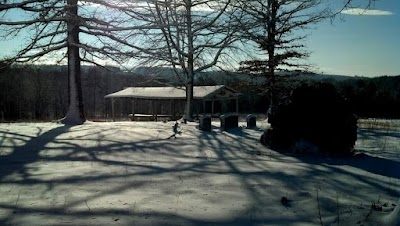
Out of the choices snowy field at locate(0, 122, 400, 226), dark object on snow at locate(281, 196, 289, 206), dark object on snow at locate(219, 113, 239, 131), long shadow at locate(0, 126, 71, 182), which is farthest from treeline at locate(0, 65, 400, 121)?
dark object on snow at locate(281, 196, 289, 206)

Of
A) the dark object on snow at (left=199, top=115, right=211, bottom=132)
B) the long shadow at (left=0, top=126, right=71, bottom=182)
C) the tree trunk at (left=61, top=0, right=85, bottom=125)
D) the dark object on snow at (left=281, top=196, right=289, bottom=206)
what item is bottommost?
the dark object on snow at (left=281, top=196, right=289, bottom=206)

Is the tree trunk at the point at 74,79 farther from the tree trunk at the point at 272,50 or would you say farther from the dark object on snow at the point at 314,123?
the tree trunk at the point at 272,50

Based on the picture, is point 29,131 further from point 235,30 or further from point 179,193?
point 235,30

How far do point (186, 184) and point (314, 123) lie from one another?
5.02 metres

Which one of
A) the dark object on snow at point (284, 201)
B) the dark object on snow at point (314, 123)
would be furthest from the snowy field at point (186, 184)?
the dark object on snow at point (314, 123)

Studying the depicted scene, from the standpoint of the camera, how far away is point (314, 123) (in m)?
10.4

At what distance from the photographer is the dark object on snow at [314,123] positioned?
10.1 meters

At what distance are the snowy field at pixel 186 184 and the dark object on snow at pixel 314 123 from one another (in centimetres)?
49

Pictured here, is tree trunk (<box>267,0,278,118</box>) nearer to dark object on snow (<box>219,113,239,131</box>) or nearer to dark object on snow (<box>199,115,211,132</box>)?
dark object on snow (<box>219,113,239,131</box>)

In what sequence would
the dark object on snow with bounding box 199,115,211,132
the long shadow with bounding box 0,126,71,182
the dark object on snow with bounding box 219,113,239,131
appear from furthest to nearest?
the dark object on snow with bounding box 219,113,239,131
the dark object on snow with bounding box 199,115,211,132
the long shadow with bounding box 0,126,71,182

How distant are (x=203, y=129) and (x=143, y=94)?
30132 millimetres

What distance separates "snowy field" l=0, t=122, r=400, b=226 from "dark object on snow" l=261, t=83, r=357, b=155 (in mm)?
489

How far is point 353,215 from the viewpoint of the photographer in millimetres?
4809

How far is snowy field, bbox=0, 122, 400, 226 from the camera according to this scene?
4.85 metres
